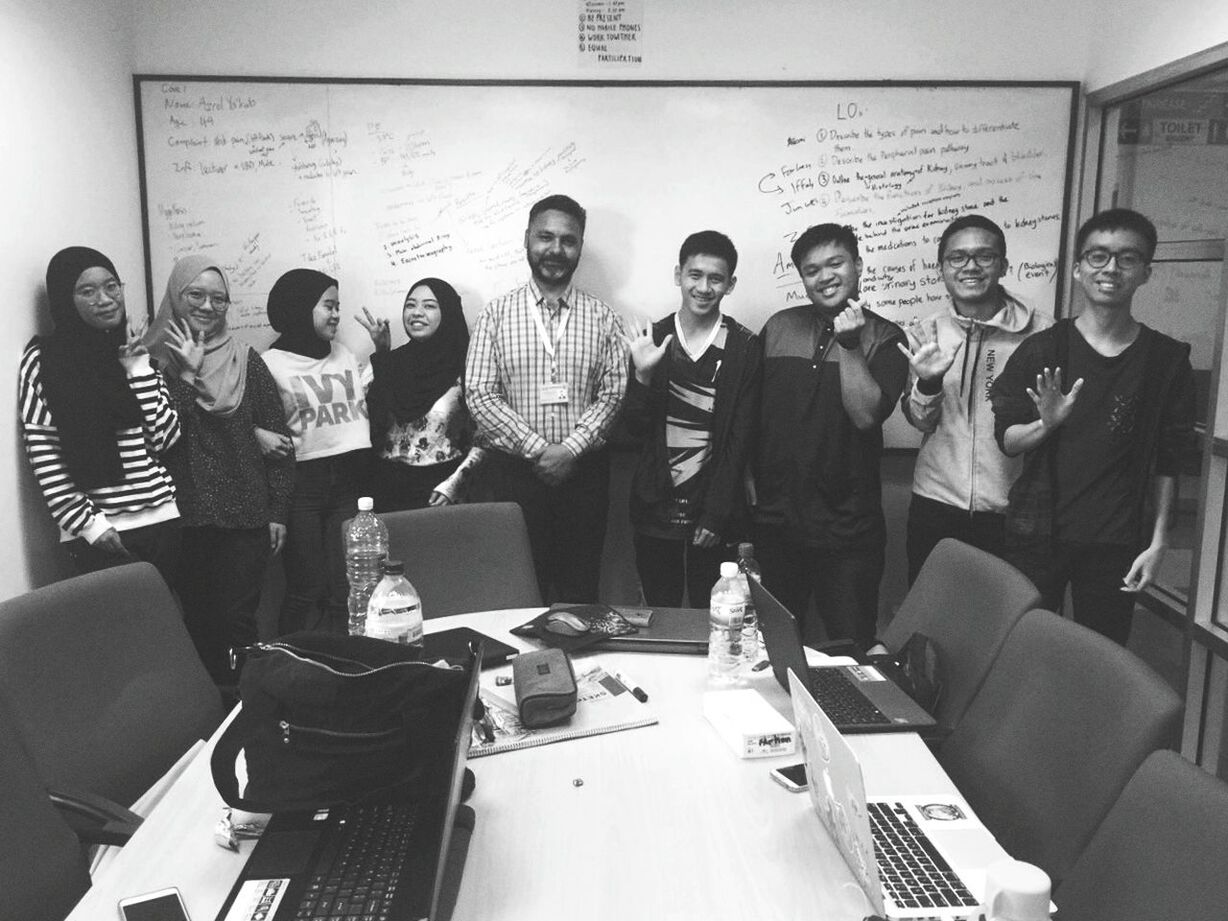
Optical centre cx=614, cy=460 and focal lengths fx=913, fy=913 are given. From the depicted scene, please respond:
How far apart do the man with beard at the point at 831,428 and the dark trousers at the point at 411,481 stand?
1097mm

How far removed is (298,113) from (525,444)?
1.51 meters

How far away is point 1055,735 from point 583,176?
254cm

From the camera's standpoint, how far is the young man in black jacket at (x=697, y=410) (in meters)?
2.86

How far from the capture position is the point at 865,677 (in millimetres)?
1771

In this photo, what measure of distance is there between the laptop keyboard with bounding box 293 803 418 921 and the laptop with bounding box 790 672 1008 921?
541 mm

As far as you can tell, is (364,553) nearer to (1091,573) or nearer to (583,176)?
(583,176)

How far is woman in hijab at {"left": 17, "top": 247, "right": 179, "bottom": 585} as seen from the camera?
8.18ft

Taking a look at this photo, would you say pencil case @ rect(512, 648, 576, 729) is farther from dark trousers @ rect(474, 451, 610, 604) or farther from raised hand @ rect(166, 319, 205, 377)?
raised hand @ rect(166, 319, 205, 377)

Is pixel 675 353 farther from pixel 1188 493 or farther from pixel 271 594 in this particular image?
pixel 271 594

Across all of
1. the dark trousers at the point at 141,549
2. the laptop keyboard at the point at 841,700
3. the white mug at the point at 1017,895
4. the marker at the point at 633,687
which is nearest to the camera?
the white mug at the point at 1017,895

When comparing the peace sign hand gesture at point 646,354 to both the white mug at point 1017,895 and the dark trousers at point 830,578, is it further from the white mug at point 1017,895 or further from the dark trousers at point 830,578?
the white mug at point 1017,895

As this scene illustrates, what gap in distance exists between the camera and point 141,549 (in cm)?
261

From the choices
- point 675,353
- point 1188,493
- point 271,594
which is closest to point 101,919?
point 675,353

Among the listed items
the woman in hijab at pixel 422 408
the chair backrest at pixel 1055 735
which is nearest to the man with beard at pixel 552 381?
the woman in hijab at pixel 422 408
